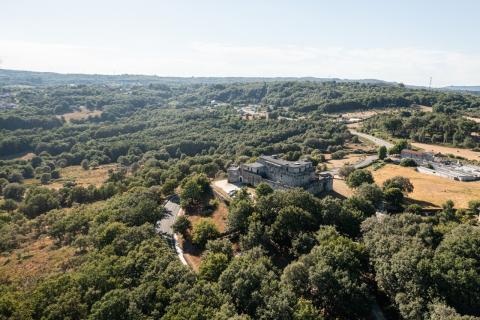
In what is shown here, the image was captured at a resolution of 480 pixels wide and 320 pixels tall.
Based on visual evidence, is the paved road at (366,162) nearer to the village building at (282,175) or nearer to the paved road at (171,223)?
the village building at (282,175)

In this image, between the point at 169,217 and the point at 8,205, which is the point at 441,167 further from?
the point at 8,205

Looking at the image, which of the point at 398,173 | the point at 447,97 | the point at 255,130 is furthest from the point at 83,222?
the point at 447,97

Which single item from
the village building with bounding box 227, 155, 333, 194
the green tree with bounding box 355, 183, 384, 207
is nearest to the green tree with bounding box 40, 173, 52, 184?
the village building with bounding box 227, 155, 333, 194

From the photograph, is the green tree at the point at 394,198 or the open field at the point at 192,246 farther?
the green tree at the point at 394,198

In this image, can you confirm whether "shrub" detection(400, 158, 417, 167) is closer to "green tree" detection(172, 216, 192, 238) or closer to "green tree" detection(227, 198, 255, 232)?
"green tree" detection(227, 198, 255, 232)

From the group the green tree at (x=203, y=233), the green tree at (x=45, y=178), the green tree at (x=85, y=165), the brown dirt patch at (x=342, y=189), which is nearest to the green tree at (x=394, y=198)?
the brown dirt patch at (x=342, y=189)

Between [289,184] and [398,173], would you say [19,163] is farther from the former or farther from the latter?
[398,173]
